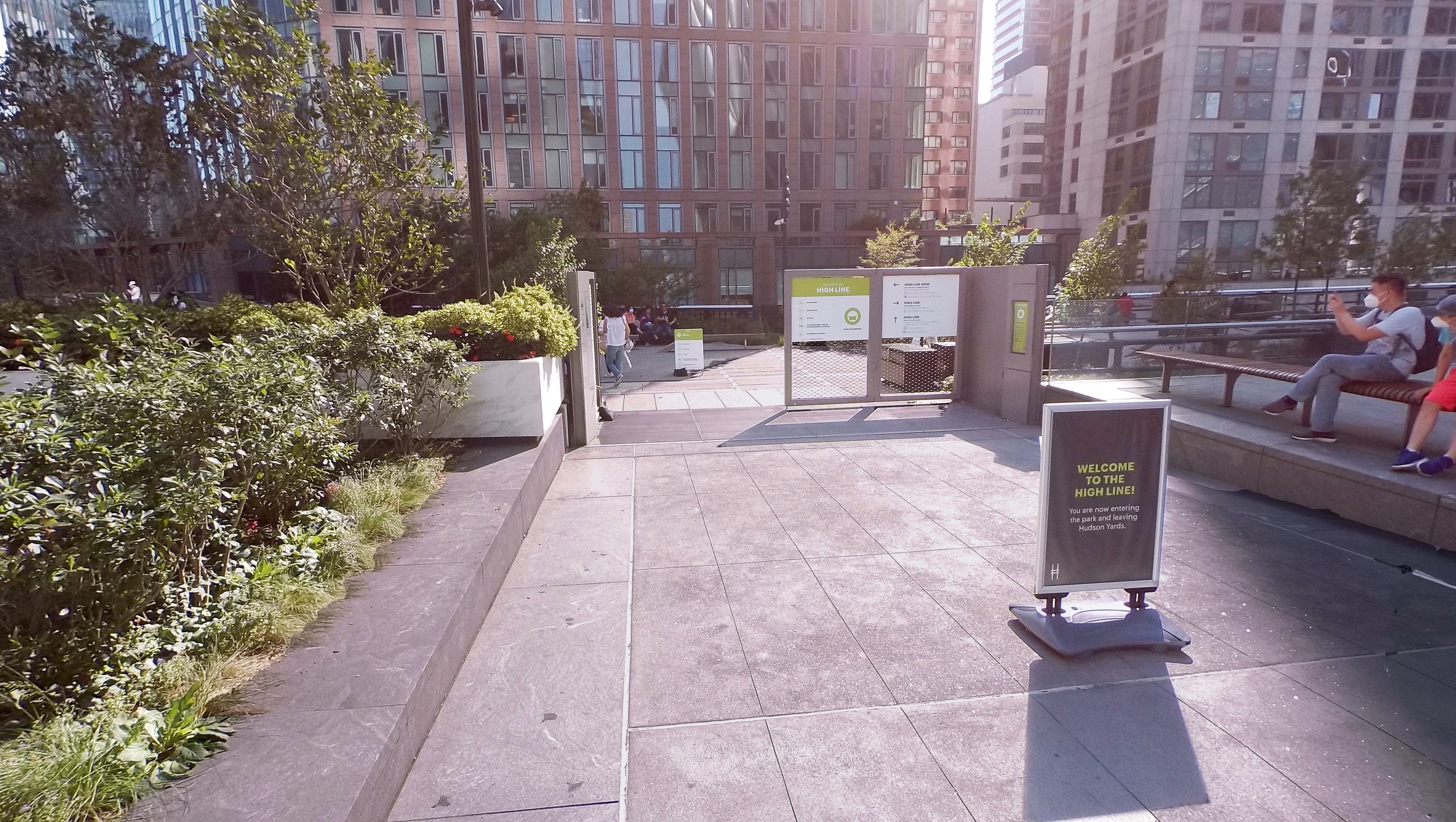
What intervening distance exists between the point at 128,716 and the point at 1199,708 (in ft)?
14.8

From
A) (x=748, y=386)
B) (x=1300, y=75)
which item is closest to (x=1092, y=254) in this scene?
(x=748, y=386)

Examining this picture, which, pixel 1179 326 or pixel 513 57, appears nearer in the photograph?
pixel 1179 326

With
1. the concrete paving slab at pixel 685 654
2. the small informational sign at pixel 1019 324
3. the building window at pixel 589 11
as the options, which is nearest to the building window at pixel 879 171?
the building window at pixel 589 11

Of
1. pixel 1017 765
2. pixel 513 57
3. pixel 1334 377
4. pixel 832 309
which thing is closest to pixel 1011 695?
pixel 1017 765

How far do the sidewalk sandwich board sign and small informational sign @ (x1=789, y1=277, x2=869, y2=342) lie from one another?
7405mm

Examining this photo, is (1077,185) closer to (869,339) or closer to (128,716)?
(869,339)

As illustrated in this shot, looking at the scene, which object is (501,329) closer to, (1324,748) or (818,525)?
(818,525)

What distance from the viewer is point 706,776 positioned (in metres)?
3.06

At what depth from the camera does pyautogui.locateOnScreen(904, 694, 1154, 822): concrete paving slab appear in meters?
2.84

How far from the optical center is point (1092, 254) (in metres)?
20.1

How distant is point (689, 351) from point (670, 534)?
37.2 feet

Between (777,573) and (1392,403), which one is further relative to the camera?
(1392,403)

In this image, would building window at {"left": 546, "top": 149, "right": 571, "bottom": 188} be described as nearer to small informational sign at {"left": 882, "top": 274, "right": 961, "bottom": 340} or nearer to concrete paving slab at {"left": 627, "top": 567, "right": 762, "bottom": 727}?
small informational sign at {"left": 882, "top": 274, "right": 961, "bottom": 340}

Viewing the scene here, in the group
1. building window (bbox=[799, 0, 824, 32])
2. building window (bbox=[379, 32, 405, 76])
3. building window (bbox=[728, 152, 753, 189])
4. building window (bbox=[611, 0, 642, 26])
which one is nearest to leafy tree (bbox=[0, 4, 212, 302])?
building window (bbox=[379, 32, 405, 76])
